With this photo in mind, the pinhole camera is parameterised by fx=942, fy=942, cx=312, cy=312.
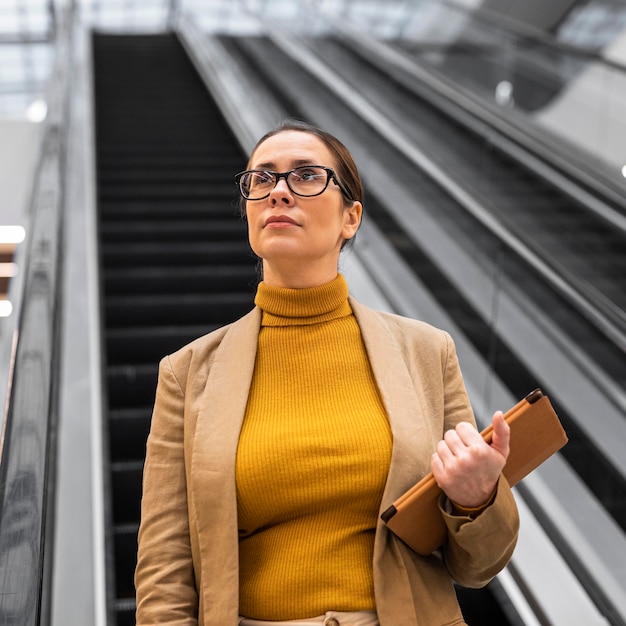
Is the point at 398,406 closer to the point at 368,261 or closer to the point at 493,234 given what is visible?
the point at 493,234

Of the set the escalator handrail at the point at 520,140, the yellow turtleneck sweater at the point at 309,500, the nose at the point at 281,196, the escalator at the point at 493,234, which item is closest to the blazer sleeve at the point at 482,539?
the yellow turtleneck sweater at the point at 309,500

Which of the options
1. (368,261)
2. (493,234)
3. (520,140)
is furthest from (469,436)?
(368,261)

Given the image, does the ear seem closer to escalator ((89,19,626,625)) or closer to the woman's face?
the woman's face

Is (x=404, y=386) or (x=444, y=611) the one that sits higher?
(x=404, y=386)

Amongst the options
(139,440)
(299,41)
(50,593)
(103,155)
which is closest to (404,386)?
(50,593)

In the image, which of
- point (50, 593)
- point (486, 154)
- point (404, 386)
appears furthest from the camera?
point (486, 154)

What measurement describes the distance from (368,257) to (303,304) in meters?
3.70

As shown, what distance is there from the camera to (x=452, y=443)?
4.99 feet

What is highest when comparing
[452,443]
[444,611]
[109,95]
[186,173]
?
[109,95]

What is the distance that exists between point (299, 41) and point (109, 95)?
218 cm

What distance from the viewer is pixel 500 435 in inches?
59.2

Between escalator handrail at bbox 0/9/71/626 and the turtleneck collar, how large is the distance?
0.74 m

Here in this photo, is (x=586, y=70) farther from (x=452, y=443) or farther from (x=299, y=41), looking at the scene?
(x=452, y=443)

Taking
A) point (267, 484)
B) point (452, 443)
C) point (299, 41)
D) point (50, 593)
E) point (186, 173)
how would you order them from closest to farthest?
point (452, 443) → point (267, 484) → point (50, 593) → point (186, 173) → point (299, 41)
